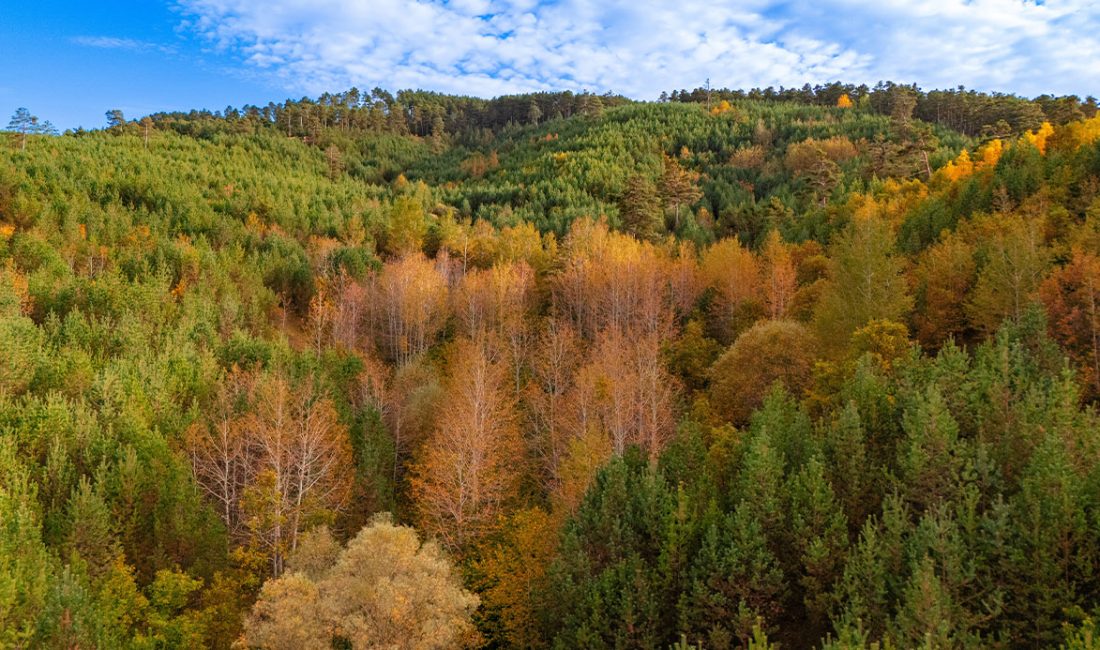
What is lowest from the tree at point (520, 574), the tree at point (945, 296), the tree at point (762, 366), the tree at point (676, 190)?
the tree at point (520, 574)

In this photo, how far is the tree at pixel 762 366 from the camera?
37125mm

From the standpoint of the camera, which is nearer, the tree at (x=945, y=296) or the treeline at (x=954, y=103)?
the tree at (x=945, y=296)

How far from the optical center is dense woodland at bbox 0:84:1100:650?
21.2 meters

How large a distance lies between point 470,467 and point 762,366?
19295mm

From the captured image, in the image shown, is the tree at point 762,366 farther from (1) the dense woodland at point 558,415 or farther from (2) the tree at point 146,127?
(2) the tree at point 146,127

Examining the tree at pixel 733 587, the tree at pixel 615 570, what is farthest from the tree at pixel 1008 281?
the tree at pixel 615 570

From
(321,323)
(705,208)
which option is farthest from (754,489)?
(705,208)

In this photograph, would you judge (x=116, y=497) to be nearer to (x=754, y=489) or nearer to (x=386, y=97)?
(x=754, y=489)

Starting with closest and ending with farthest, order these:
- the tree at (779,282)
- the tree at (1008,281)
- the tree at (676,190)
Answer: the tree at (1008,281) < the tree at (779,282) < the tree at (676,190)

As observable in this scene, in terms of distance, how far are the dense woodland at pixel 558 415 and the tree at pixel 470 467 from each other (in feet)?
0.97

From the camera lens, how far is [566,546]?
83.0 feet

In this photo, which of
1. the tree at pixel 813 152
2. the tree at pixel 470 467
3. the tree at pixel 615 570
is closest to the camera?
the tree at pixel 615 570

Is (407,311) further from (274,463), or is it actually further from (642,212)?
(642,212)

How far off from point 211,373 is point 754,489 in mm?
39614
